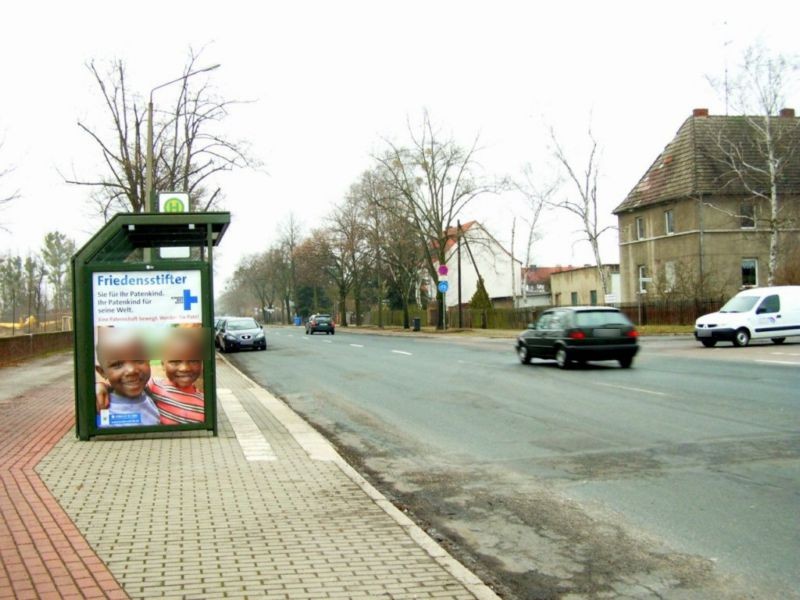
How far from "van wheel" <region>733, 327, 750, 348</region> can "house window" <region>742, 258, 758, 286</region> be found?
73.0 ft

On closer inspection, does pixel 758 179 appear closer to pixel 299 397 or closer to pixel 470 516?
pixel 299 397

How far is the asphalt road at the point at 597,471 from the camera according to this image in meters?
5.11

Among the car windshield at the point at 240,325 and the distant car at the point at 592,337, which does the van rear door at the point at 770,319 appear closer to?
the distant car at the point at 592,337

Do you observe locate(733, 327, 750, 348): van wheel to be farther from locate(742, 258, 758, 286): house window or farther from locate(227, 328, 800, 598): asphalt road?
locate(742, 258, 758, 286): house window

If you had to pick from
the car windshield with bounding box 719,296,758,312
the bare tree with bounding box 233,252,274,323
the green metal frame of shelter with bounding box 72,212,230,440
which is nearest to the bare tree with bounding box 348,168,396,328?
the car windshield with bounding box 719,296,758,312

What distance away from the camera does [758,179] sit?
4572 cm

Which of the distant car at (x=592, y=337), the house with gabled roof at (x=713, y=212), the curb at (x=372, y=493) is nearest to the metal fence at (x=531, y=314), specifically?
the house with gabled roof at (x=713, y=212)

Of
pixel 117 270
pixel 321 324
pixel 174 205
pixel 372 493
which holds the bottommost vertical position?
pixel 372 493

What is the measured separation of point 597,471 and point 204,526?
13.0 feet

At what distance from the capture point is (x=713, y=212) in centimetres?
4681

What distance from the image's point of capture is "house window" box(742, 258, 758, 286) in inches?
1870

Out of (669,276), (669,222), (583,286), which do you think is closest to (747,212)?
(669,222)

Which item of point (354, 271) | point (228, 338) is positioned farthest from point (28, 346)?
point (354, 271)

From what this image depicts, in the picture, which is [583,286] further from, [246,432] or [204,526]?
[204,526]
